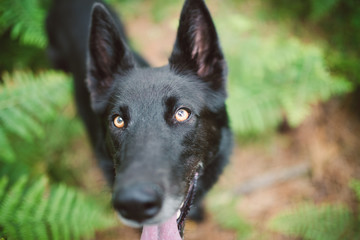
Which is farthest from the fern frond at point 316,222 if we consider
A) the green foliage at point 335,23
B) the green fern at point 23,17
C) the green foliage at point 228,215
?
the green fern at point 23,17

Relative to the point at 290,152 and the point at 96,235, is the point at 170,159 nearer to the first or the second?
the point at 96,235

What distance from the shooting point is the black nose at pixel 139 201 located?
1.46m

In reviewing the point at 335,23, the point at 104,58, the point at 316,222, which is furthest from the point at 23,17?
the point at 335,23

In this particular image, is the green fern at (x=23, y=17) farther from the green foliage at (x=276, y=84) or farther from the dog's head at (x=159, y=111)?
the green foliage at (x=276, y=84)

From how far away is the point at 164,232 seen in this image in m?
1.94

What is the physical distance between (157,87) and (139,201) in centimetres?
102

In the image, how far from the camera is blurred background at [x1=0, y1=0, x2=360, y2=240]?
8.87 ft

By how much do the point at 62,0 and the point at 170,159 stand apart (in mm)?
4049

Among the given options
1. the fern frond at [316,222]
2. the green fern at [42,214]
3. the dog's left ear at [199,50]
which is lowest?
the fern frond at [316,222]

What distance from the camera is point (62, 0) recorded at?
4320mm

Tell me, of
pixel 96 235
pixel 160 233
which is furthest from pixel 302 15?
pixel 96 235

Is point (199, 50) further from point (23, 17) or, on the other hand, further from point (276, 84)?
point (23, 17)

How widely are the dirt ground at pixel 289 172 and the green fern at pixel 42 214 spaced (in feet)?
2.67

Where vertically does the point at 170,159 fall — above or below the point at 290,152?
above
